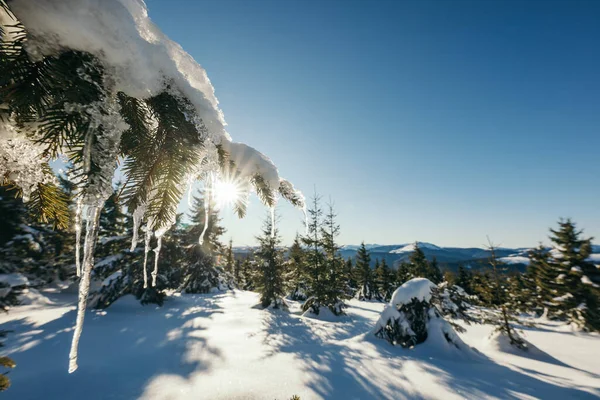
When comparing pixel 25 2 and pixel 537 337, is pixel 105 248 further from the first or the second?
pixel 537 337

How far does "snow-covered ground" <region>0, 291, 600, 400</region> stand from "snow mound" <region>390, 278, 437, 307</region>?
1.74 m

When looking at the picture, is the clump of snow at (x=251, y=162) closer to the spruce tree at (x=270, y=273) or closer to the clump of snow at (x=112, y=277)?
the spruce tree at (x=270, y=273)

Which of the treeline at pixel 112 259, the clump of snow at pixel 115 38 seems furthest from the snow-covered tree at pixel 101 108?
the treeline at pixel 112 259

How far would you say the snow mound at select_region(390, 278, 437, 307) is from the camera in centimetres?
910

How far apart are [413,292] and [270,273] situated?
888cm

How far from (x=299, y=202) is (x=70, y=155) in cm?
117

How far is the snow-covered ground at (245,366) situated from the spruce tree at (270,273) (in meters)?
4.76

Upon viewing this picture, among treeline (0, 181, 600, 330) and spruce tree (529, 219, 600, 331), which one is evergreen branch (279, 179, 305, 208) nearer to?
treeline (0, 181, 600, 330)

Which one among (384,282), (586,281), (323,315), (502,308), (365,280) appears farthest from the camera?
(384,282)

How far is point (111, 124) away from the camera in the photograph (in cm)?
78

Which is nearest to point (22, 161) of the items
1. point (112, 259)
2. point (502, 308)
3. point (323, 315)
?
point (502, 308)

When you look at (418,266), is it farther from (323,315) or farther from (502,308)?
(502,308)

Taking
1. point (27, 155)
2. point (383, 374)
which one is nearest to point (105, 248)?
point (383, 374)

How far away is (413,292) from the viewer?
30.1ft
